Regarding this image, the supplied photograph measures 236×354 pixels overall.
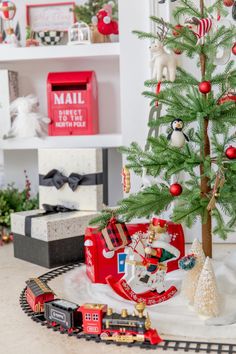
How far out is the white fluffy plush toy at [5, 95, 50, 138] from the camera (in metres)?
2.32

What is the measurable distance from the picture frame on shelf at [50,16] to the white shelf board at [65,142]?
461 millimetres

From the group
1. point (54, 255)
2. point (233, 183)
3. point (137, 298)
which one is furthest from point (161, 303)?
point (54, 255)

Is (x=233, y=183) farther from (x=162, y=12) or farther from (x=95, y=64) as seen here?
(x=95, y=64)

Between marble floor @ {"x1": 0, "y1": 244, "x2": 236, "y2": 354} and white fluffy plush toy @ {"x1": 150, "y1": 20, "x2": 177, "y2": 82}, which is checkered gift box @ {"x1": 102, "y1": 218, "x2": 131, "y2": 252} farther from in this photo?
white fluffy plush toy @ {"x1": 150, "y1": 20, "x2": 177, "y2": 82}

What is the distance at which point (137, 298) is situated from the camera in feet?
5.19

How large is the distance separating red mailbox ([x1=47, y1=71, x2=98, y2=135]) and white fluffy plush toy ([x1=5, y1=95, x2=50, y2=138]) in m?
0.05

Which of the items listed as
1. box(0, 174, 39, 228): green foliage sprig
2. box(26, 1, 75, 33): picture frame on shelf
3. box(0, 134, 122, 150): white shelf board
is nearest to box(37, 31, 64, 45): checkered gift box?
box(26, 1, 75, 33): picture frame on shelf

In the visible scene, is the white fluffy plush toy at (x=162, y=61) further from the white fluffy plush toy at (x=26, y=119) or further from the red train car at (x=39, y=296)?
the white fluffy plush toy at (x=26, y=119)

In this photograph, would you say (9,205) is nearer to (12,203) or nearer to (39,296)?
(12,203)

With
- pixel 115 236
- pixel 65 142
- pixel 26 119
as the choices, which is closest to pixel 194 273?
pixel 115 236

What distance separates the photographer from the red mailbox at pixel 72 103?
231 centimetres

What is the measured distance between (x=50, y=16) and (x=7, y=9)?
0.20 m

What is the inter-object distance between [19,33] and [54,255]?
102 centimetres

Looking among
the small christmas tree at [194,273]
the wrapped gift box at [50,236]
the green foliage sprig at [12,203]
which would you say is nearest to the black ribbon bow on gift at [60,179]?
the wrapped gift box at [50,236]
